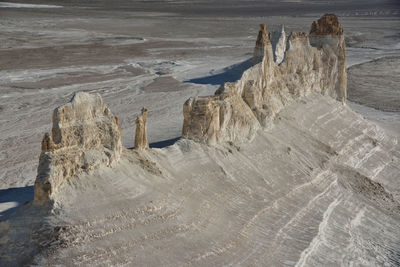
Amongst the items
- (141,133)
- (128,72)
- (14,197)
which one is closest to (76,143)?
(141,133)

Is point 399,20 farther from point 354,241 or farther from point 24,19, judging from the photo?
point 354,241

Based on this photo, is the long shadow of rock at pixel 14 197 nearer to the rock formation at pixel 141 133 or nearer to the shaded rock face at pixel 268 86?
the rock formation at pixel 141 133

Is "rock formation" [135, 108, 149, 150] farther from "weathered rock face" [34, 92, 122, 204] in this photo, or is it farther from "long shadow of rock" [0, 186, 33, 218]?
"long shadow of rock" [0, 186, 33, 218]

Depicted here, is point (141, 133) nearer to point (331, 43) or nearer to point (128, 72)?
point (331, 43)

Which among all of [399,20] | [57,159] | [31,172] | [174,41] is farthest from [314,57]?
[399,20]

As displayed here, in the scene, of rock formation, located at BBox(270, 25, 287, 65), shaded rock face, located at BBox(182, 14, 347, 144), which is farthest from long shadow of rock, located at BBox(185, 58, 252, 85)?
shaded rock face, located at BBox(182, 14, 347, 144)
